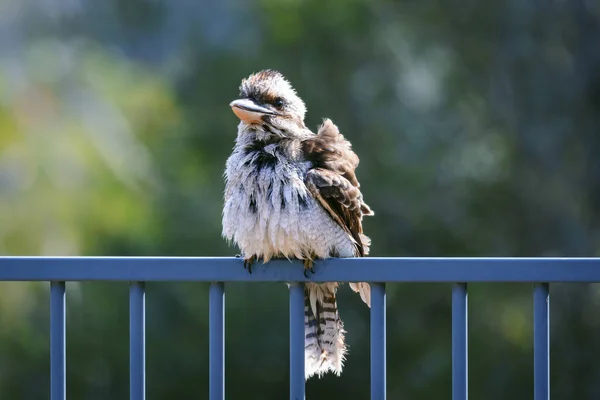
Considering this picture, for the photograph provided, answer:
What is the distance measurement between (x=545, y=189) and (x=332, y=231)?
6261mm

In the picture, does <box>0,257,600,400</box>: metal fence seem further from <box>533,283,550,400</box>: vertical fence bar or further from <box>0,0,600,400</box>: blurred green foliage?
<box>0,0,600,400</box>: blurred green foliage

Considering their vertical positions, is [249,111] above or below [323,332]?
above

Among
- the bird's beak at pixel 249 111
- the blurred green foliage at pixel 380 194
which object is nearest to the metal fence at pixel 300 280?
the bird's beak at pixel 249 111

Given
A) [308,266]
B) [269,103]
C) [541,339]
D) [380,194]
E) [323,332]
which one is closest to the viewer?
[541,339]

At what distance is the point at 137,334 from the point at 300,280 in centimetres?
43

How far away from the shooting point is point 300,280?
2.06m

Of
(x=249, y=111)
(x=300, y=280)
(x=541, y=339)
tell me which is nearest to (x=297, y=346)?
(x=300, y=280)

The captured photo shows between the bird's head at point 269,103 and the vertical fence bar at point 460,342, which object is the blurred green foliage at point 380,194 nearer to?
the bird's head at point 269,103

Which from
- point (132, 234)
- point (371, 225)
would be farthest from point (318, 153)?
point (132, 234)

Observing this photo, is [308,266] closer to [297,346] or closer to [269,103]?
[297,346]

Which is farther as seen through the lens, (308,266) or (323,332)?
(323,332)

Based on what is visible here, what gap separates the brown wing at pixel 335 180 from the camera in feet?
9.45

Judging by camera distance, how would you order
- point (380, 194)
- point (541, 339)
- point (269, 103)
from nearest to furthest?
1. point (541, 339)
2. point (269, 103)
3. point (380, 194)

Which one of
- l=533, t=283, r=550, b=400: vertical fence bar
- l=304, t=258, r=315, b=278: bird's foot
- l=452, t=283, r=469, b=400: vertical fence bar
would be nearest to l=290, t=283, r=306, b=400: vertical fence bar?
l=304, t=258, r=315, b=278: bird's foot
